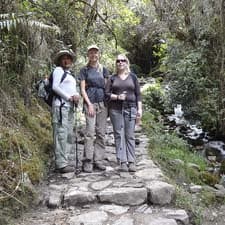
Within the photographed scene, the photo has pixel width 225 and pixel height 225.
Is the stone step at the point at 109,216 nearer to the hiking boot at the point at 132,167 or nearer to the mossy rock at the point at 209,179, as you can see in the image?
the hiking boot at the point at 132,167

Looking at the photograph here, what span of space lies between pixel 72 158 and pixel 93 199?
1.87 meters

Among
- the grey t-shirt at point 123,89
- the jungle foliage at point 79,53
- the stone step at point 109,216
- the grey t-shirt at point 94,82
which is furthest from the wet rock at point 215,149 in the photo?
the stone step at point 109,216

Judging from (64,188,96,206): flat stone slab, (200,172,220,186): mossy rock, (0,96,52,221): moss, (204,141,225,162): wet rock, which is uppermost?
(0,96,52,221): moss

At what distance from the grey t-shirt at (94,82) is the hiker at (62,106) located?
21cm

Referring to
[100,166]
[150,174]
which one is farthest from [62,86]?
[150,174]

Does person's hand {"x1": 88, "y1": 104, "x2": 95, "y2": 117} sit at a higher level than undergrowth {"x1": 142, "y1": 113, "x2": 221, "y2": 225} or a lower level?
higher

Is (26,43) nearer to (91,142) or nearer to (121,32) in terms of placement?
(91,142)

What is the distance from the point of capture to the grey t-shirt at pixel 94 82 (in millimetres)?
5871

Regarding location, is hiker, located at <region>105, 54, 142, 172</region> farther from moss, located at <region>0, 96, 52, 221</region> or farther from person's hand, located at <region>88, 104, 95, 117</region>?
moss, located at <region>0, 96, 52, 221</region>

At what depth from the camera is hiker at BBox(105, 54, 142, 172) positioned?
579cm

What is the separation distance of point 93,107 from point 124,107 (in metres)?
0.45

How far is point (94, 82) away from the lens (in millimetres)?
5879

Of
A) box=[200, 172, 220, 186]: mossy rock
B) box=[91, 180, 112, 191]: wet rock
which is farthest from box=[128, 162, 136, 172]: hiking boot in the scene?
box=[200, 172, 220, 186]: mossy rock

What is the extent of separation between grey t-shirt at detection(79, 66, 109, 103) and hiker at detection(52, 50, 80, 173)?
21 cm
